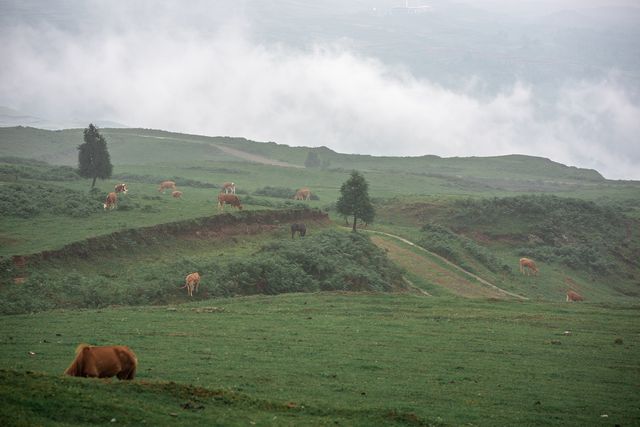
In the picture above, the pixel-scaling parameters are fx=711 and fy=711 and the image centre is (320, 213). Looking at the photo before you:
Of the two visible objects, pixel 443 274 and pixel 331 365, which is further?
pixel 443 274

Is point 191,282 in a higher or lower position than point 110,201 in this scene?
lower

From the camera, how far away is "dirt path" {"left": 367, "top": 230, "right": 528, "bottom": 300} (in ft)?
173

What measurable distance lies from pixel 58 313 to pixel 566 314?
82.6 ft

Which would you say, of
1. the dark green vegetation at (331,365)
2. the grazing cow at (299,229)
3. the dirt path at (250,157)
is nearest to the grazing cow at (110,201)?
the grazing cow at (299,229)

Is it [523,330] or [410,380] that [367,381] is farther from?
[523,330]

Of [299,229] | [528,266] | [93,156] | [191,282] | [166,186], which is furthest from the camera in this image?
[166,186]

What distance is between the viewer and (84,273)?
39031mm

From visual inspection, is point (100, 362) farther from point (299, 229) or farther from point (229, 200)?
point (229, 200)

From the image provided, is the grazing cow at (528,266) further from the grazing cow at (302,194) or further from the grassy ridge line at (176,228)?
the grazing cow at (302,194)

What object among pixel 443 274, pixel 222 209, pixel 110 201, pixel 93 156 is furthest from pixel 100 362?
pixel 93 156

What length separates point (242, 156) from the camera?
466 ft

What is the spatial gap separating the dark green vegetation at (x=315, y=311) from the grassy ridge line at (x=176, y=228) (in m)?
0.12

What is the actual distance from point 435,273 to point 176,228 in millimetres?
20319

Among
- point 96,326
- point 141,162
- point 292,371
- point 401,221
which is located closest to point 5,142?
point 141,162
